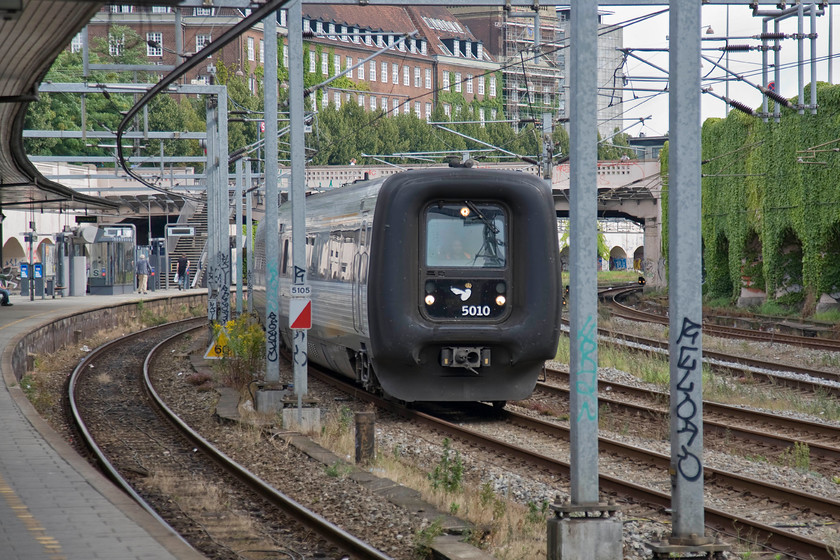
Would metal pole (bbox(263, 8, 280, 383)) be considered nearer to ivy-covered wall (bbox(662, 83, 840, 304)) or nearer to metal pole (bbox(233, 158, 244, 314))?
metal pole (bbox(233, 158, 244, 314))

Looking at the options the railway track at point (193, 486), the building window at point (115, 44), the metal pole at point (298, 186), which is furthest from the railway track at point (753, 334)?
the building window at point (115, 44)

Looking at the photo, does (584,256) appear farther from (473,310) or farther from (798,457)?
(473,310)

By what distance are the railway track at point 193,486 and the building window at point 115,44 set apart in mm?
5424

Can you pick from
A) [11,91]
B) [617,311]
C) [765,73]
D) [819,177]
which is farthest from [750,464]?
[617,311]

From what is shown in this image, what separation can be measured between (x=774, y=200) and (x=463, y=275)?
28.2m

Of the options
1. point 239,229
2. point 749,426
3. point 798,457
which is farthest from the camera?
point 239,229

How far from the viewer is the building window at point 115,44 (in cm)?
1570

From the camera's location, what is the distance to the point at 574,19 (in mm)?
8227

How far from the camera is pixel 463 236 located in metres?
14.3

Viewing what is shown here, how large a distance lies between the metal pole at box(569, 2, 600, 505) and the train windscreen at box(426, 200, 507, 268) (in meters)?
5.86

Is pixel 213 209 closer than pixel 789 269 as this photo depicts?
Yes

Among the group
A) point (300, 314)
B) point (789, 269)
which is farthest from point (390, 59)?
point (300, 314)

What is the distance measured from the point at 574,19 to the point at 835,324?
26.1 m

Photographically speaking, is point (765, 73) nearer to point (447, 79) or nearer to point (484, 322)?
point (484, 322)
